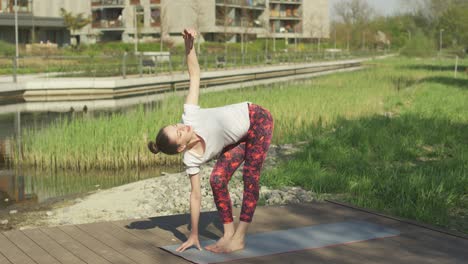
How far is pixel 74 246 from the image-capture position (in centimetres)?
465

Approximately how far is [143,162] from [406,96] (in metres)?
11.4

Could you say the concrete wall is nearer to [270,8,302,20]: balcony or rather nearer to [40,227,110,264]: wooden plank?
[270,8,302,20]: balcony

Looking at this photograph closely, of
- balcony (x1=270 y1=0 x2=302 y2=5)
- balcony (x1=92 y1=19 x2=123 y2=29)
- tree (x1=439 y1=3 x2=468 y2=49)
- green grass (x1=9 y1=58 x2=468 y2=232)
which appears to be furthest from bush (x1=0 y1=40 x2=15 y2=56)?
balcony (x1=270 y1=0 x2=302 y2=5)

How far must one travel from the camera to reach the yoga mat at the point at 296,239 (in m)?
4.41

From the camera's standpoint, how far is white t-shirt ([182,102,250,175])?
13.9 feet

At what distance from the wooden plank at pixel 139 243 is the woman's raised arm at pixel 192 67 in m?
1.04

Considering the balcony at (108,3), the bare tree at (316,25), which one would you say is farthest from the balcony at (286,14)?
the balcony at (108,3)

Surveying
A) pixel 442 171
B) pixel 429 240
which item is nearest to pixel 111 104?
pixel 442 171

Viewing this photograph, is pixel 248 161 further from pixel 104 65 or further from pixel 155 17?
pixel 155 17

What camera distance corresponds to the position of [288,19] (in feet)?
243

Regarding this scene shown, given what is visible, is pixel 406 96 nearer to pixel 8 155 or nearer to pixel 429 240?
pixel 8 155

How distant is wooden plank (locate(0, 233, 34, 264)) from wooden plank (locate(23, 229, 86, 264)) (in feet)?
0.55

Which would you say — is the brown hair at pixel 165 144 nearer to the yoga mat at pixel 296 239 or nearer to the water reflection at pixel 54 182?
the yoga mat at pixel 296 239

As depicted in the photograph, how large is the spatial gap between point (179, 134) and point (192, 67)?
677mm
